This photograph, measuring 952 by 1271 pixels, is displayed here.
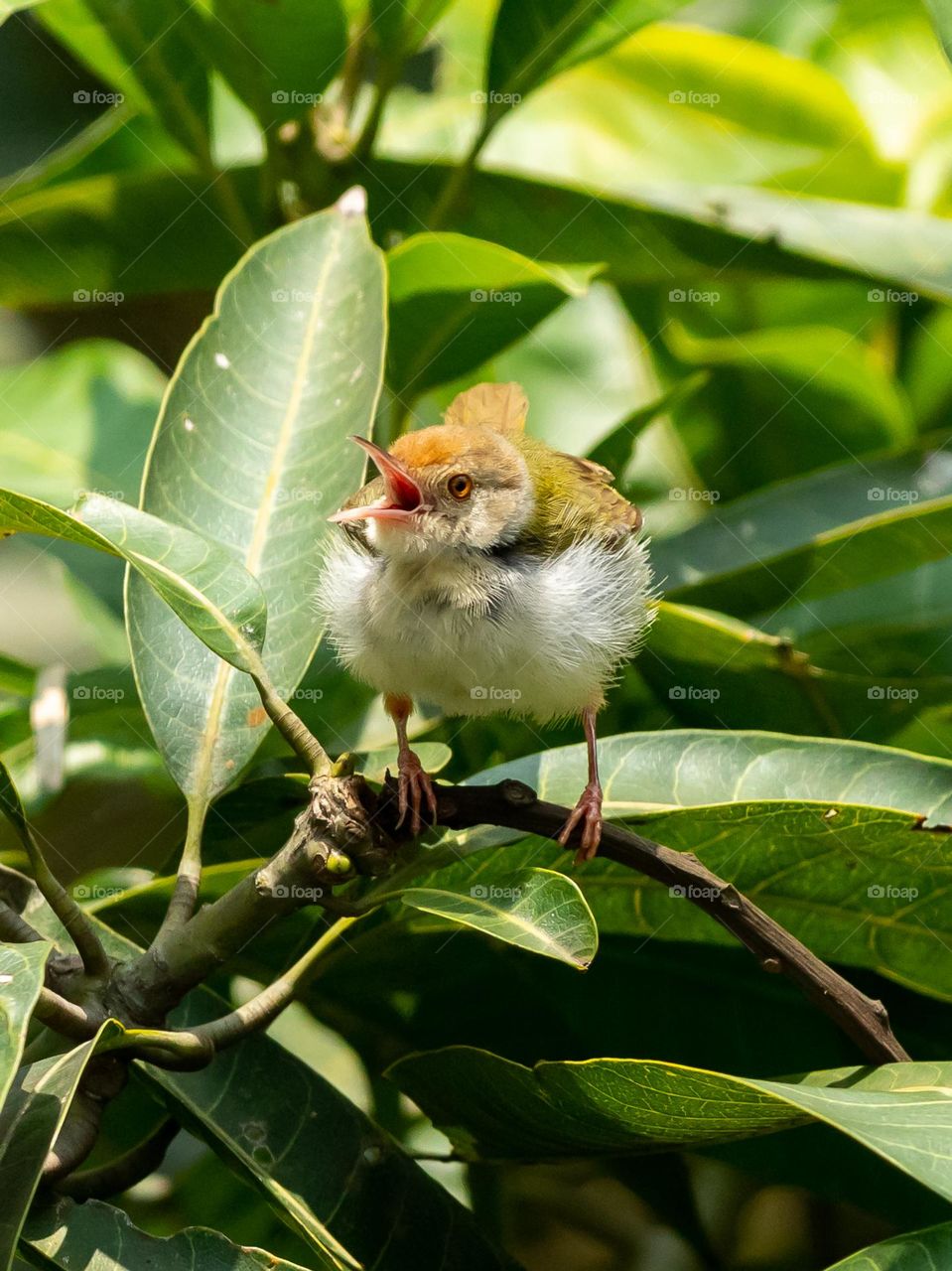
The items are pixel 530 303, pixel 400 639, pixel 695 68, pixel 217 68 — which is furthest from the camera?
pixel 695 68

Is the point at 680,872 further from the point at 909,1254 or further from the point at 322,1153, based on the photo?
the point at 322,1153

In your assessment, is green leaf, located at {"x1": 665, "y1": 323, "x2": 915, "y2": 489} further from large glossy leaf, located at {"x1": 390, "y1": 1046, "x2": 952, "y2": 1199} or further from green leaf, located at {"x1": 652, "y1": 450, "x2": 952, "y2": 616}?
large glossy leaf, located at {"x1": 390, "y1": 1046, "x2": 952, "y2": 1199}

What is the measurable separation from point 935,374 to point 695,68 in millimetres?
1059

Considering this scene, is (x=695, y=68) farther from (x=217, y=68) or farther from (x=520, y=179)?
(x=217, y=68)

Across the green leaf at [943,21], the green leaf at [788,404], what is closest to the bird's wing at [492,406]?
the green leaf at [788,404]

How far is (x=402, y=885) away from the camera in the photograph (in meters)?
1.73

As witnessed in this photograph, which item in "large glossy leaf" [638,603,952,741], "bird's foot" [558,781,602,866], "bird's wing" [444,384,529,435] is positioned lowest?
"large glossy leaf" [638,603,952,741]

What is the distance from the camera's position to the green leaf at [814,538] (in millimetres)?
2371

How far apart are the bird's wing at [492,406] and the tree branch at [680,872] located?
1.34 meters

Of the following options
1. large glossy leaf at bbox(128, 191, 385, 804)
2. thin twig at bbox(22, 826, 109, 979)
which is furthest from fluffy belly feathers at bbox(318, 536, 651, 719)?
thin twig at bbox(22, 826, 109, 979)

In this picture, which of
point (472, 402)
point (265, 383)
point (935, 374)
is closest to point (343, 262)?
point (265, 383)

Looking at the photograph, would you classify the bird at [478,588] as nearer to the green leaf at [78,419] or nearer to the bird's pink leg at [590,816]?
the bird's pink leg at [590,816]

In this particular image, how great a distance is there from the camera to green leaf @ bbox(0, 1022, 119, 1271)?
1.26 metres

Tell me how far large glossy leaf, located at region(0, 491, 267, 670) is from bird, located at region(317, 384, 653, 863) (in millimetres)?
397
